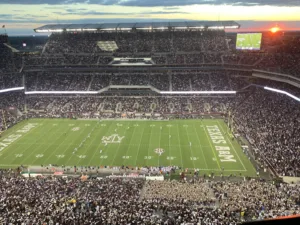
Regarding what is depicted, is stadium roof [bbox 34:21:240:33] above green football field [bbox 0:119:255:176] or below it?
above

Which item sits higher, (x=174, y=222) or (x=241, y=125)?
(x=174, y=222)

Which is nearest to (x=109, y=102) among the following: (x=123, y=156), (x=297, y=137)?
(x=123, y=156)

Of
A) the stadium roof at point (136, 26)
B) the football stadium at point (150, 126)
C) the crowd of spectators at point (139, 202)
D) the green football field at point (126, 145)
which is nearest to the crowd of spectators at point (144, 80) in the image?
the football stadium at point (150, 126)

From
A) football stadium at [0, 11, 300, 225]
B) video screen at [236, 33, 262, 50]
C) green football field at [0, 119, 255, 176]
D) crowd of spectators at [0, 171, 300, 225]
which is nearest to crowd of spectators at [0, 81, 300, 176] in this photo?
football stadium at [0, 11, 300, 225]

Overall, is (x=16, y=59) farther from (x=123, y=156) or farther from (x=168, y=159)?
(x=168, y=159)

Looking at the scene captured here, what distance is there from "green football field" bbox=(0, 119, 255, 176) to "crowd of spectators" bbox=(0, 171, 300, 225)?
797 cm

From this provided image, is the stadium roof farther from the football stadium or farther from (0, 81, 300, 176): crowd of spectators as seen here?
(0, 81, 300, 176): crowd of spectators

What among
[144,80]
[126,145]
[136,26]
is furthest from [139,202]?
[136,26]

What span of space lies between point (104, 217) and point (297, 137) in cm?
→ 2731

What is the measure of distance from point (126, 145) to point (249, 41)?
36.4m

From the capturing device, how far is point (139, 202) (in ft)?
70.4

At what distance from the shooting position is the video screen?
58553mm

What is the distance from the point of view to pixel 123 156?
120 ft

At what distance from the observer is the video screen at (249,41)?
58553 millimetres
